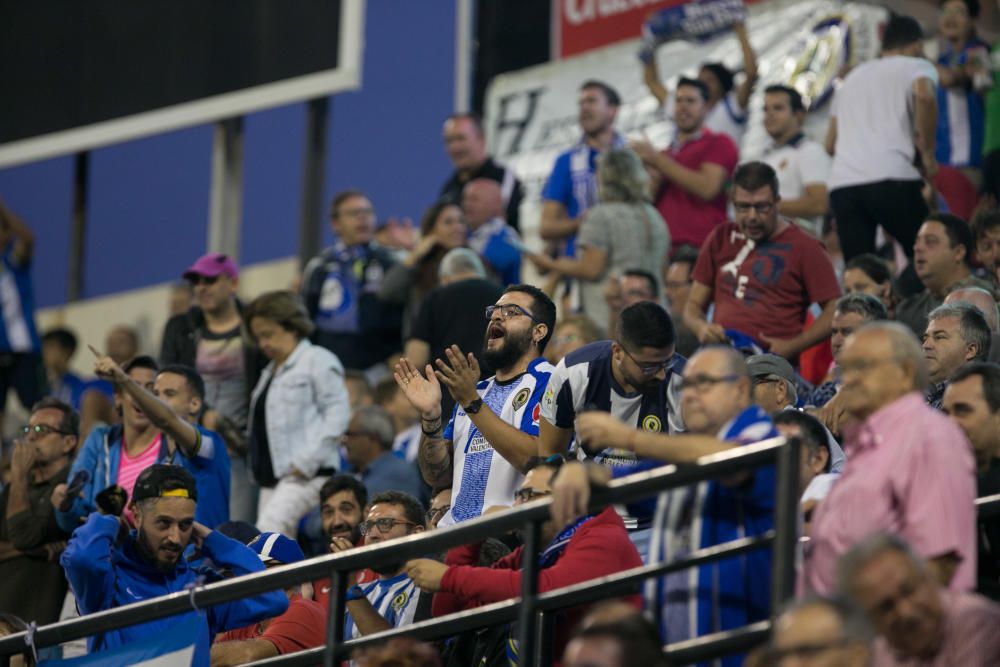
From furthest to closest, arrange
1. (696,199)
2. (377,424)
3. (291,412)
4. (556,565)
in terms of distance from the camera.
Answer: (696,199) → (377,424) → (291,412) → (556,565)

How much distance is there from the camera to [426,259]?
1210 cm

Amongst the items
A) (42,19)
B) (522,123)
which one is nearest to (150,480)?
(522,123)

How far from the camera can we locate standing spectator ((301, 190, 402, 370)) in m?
12.3

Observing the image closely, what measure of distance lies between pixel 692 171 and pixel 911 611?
23.9 feet

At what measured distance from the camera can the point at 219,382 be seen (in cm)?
1058

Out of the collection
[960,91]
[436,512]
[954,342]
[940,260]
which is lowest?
[436,512]

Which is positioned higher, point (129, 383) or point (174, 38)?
point (174, 38)

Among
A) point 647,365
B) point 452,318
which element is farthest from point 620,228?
point 647,365

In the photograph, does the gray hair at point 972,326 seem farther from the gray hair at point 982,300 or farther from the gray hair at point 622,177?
the gray hair at point 622,177

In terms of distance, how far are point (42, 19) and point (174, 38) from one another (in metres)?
1.49

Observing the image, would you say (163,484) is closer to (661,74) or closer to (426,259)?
(426,259)

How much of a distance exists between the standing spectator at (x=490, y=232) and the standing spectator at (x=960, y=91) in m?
2.78

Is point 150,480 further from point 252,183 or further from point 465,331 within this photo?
point 252,183

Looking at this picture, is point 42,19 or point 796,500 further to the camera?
point 42,19
